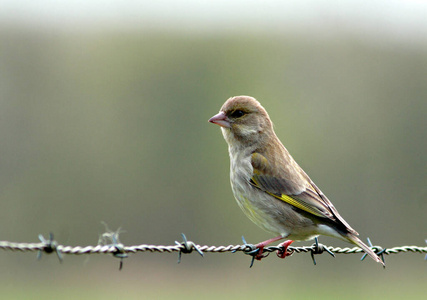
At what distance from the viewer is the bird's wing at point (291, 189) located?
19.5ft

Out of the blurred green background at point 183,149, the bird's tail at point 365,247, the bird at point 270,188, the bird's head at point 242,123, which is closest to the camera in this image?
the bird's tail at point 365,247

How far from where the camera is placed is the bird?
587 centimetres

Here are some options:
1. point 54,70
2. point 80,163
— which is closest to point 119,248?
point 80,163

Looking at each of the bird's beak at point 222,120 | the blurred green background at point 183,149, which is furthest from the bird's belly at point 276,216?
the blurred green background at point 183,149

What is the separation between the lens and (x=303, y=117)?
17.6m

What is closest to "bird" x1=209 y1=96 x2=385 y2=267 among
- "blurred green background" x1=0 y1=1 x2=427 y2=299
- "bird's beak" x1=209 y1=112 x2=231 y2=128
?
"bird's beak" x1=209 y1=112 x2=231 y2=128

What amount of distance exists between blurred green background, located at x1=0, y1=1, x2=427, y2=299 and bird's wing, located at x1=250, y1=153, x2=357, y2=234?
10.3 metres

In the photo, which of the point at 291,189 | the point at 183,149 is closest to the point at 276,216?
the point at 291,189

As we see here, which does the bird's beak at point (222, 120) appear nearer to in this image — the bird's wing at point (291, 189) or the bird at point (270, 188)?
the bird at point (270, 188)

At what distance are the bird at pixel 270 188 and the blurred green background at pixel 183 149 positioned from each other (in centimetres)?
997

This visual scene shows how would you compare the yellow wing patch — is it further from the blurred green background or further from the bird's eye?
the blurred green background

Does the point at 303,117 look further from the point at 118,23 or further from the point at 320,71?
the point at 118,23

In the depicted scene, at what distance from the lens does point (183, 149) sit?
17.7 meters

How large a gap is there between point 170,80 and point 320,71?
442 centimetres
